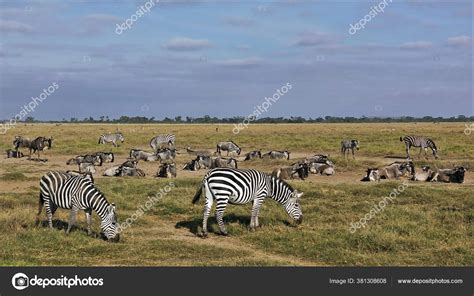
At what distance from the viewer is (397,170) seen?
950 inches

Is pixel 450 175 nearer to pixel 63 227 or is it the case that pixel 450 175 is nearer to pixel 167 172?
pixel 167 172

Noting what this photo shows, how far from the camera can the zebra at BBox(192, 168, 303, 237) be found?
42.5 ft

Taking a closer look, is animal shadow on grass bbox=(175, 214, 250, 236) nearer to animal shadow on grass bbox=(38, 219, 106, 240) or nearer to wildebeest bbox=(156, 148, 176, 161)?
animal shadow on grass bbox=(38, 219, 106, 240)

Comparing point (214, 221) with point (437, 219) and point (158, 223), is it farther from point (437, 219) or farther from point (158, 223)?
point (437, 219)

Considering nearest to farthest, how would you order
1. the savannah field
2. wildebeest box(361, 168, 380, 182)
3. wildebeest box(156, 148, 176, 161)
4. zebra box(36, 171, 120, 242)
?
the savannah field, zebra box(36, 171, 120, 242), wildebeest box(361, 168, 380, 182), wildebeest box(156, 148, 176, 161)

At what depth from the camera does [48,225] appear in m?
13.4

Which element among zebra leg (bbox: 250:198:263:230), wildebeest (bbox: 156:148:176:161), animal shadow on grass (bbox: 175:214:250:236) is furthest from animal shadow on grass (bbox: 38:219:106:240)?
wildebeest (bbox: 156:148:176:161)

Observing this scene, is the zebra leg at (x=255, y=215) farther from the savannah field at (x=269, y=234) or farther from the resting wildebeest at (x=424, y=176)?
the resting wildebeest at (x=424, y=176)

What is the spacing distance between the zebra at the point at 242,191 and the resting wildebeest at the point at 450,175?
11.3 m

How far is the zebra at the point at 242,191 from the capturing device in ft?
42.5

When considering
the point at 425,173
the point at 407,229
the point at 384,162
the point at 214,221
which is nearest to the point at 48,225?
the point at 214,221

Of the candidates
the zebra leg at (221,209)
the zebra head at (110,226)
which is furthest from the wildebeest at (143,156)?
the zebra head at (110,226)

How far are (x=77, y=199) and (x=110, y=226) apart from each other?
3.46ft

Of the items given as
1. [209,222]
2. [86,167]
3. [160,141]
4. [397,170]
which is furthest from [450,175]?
[160,141]
